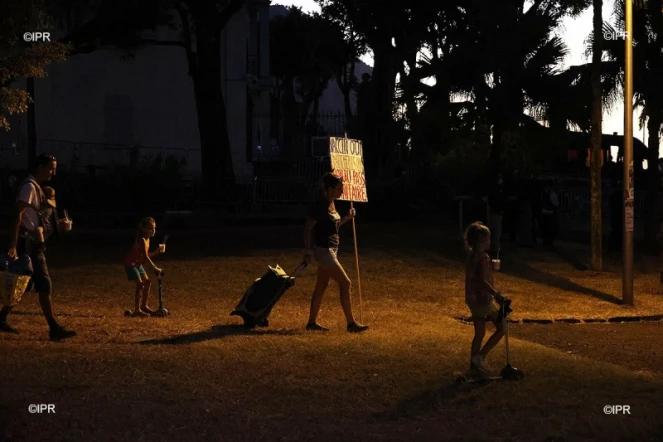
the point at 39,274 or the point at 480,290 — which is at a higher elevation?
the point at 39,274

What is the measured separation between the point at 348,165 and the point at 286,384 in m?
4.30

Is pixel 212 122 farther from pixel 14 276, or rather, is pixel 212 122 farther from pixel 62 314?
pixel 14 276

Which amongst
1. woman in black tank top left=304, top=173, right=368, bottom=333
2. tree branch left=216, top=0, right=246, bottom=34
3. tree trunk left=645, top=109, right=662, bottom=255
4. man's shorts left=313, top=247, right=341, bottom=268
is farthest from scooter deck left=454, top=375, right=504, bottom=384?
tree branch left=216, top=0, right=246, bottom=34

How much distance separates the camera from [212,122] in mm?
24500

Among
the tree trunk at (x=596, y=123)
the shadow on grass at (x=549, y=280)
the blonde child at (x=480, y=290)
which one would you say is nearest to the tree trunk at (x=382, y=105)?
the shadow on grass at (x=549, y=280)

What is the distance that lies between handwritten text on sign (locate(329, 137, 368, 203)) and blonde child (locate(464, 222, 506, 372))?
3231 millimetres

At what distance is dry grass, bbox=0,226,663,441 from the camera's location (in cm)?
641

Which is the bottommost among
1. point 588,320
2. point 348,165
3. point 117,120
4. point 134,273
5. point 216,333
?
point 588,320

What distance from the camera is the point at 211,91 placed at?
24406 millimetres

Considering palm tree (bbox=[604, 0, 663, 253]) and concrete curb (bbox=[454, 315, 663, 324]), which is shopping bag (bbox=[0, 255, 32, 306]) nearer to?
concrete curb (bbox=[454, 315, 663, 324])

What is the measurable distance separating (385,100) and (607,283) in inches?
550

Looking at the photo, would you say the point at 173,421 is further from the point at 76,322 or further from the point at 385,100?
the point at 385,100

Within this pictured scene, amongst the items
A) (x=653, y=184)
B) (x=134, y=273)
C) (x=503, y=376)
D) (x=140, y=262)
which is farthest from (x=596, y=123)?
(x=503, y=376)

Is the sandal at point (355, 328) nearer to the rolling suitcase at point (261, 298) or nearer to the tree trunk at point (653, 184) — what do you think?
the rolling suitcase at point (261, 298)
